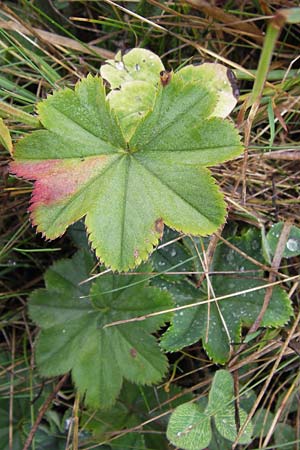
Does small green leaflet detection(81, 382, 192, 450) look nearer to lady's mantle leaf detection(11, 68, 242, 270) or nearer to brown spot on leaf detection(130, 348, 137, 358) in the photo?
brown spot on leaf detection(130, 348, 137, 358)

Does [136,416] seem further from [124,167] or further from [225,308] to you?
[124,167]

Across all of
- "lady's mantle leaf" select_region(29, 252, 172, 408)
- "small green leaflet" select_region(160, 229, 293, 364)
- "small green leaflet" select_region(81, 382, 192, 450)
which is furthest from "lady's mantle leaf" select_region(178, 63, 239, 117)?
"small green leaflet" select_region(81, 382, 192, 450)

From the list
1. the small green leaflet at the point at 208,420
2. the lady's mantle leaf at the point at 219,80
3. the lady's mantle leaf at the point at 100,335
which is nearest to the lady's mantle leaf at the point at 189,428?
the small green leaflet at the point at 208,420

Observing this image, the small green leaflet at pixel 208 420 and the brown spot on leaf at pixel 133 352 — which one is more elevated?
the brown spot on leaf at pixel 133 352

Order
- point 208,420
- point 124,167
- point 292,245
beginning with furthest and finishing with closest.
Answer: point 292,245 < point 208,420 < point 124,167

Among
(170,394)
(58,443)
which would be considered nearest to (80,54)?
(170,394)

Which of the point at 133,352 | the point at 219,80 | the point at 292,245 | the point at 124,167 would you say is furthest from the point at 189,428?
the point at 219,80

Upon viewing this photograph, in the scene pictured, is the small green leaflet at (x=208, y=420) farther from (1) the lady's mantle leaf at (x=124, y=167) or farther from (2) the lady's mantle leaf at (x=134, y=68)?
(2) the lady's mantle leaf at (x=134, y=68)

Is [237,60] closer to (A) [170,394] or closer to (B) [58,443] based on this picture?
(A) [170,394]
